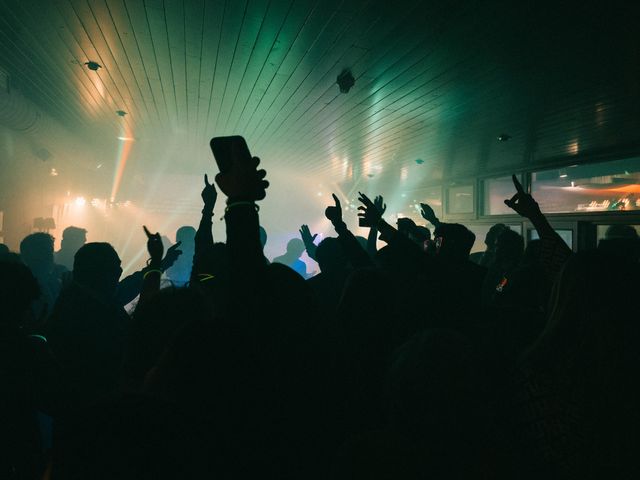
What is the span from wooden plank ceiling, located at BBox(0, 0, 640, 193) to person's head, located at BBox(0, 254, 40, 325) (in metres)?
2.60

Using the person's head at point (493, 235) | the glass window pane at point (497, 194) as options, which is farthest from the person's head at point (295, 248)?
the glass window pane at point (497, 194)

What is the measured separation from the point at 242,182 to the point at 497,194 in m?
10.6

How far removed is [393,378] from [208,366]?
22.4 inches

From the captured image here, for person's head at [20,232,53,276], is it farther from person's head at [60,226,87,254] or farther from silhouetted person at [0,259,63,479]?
silhouetted person at [0,259,63,479]

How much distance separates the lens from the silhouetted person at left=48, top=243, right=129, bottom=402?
7.02 feet

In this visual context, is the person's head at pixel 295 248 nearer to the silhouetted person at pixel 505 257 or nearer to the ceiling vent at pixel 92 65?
the silhouetted person at pixel 505 257

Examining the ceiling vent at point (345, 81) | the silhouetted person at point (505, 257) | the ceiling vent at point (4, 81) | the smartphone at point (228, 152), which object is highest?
the ceiling vent at point (4, 81)

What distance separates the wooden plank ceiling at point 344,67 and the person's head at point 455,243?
1.84 metres

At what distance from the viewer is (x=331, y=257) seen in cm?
317

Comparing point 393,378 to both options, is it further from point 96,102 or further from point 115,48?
point 96,102

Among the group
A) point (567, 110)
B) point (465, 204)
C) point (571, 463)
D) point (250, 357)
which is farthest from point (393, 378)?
point (465, 204)

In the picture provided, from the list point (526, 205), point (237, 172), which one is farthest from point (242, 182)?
point (526, 205)

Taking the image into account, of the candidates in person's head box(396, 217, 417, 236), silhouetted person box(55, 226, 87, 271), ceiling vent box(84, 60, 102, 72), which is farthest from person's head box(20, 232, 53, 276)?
person's head box(396, 217, 417, 236)

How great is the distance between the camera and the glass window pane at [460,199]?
1105 cm
